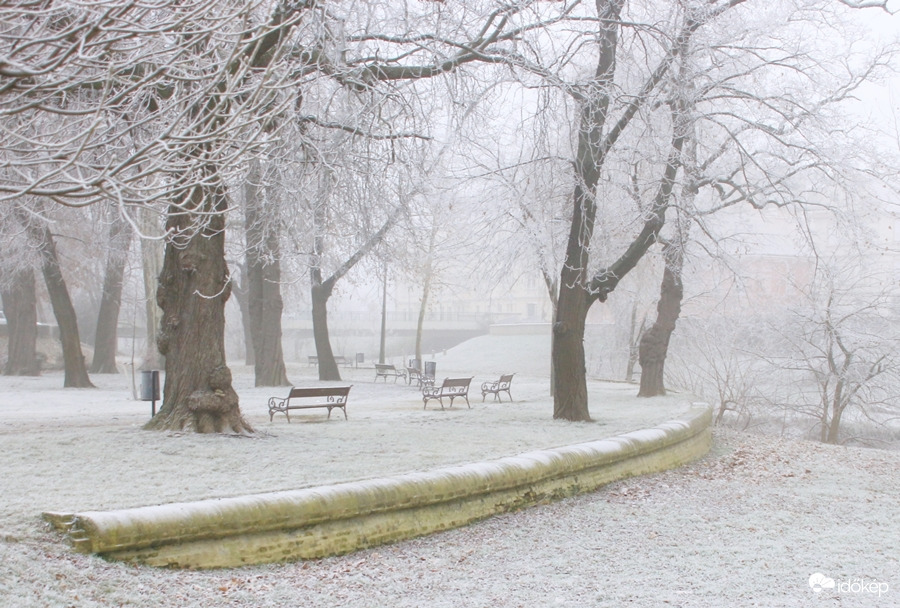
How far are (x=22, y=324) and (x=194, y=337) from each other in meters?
19.3

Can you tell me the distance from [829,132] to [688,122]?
2.69 m

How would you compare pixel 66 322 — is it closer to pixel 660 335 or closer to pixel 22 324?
pixel 22 324

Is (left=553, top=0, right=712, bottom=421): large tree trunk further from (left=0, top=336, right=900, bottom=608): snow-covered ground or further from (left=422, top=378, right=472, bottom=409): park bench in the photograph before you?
(left=422, top=378, right=472, bottom=409): park bench

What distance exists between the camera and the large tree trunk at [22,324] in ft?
87.0

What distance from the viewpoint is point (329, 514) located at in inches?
273

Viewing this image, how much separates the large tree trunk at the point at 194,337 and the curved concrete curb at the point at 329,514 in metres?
3.70

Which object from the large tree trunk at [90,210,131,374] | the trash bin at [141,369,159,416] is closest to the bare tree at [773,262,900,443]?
the trash bin at [141,369,159,416]

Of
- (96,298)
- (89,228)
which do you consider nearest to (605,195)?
(89,228)

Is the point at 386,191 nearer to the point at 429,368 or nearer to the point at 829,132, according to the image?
the point at 829,132

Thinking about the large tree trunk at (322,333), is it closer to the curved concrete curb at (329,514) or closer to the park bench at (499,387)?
the park bench at (499,387)

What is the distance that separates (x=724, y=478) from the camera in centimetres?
1191

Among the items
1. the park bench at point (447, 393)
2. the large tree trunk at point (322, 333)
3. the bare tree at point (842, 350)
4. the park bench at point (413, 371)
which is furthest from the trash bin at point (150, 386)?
the bare tree at point (842, 350)

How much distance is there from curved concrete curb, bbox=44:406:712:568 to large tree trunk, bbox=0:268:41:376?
22.1 m

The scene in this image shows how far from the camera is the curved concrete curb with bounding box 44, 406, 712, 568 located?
5.88 meters
